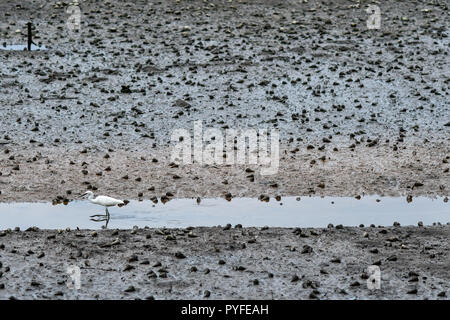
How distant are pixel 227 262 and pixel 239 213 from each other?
113 inches

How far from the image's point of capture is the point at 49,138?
20719 millimetres

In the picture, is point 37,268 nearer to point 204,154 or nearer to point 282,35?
point 204,154

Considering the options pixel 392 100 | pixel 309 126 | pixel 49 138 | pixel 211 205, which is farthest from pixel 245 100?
pixel 211 205

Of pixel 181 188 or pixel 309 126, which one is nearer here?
pixel 181 188

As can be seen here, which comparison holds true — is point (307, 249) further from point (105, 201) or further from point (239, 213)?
point (105, 201)

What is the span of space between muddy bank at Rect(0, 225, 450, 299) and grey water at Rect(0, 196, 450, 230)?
61cm

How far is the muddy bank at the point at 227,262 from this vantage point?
38.1ft

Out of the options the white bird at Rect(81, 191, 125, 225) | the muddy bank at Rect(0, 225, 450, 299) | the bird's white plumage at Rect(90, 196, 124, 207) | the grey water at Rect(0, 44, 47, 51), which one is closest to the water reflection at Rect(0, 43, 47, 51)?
the grey water at Rect(0, 44, 47, 51)

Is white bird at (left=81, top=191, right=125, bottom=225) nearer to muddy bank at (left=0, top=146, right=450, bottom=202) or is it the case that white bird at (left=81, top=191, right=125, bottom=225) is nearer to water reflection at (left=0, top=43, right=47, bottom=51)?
muddy bank at (left=0, top=146, right=450, bottom=202)

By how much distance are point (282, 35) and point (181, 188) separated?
14546 millimetres

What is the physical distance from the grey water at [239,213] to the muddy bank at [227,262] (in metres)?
0.61

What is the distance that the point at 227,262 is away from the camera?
12875mm

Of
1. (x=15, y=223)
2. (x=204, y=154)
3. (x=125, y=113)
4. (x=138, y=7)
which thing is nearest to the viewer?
(x=15, y=223)

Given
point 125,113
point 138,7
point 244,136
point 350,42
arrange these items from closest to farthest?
1. point 244,136
2. point 125,113
3. point 350,42
4. point 138,7
